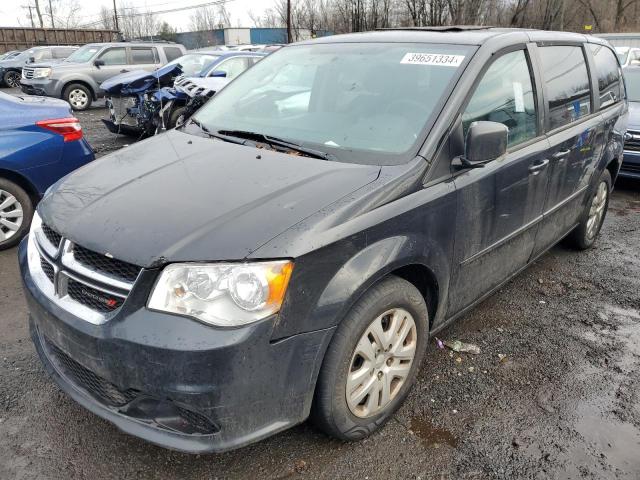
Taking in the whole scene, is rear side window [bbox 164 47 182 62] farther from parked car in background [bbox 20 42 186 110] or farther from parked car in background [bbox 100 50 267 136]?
parked car in background [bbox 100 50 267 136]

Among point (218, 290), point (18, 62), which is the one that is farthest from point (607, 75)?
point (18, 62)

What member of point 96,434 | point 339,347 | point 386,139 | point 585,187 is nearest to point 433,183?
point 386,139

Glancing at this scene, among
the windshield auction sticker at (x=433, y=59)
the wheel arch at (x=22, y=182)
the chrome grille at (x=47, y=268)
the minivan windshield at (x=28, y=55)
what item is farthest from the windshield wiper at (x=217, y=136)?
the minivan windshield at (x=28, y=55)

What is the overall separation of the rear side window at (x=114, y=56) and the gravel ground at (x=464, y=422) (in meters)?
13.3

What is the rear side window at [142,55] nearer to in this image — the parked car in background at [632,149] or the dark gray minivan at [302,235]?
the parked car in background at [632,149]

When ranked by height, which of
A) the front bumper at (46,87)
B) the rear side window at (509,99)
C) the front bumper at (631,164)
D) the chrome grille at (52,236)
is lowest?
the front bumper at (631,164)

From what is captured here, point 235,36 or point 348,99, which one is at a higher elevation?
point 348,99

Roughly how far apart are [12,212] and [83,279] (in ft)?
10.1

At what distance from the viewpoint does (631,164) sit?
690cm

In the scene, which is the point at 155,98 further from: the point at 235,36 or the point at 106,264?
the point at 235,36

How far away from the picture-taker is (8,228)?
182 inches

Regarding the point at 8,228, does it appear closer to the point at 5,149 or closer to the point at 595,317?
the point at 5,149

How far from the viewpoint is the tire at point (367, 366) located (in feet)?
7.04

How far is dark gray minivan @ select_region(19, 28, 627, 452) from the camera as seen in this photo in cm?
189
